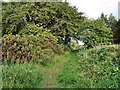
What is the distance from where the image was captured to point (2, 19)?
1188 cm

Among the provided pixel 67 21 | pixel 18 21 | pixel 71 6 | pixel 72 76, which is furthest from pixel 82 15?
pixel 72 76

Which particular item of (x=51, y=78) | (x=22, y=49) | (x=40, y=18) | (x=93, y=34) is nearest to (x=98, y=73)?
(x=51, y=78)

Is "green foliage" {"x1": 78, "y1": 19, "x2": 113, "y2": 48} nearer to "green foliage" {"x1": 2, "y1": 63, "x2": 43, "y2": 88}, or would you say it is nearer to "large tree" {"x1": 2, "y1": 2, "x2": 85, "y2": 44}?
"large tree" {"x1": 2, "y1": 2, "x2": 85, "y2": 44}

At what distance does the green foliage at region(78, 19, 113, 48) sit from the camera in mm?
A: 10937

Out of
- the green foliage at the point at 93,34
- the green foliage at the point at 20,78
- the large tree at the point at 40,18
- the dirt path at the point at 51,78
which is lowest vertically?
the dirt path at the point at 51,78

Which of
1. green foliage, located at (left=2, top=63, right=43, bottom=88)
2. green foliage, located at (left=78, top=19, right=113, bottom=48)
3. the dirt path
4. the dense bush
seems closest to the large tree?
green foliage, located at (left=78, top=19, right=113, bottom=48)

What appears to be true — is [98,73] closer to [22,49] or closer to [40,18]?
[22,49]

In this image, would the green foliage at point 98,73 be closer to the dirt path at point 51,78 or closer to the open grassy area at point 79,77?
the open grassy area at point 79,77

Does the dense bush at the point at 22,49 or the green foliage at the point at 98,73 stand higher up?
the dense bush at the point at 22,49

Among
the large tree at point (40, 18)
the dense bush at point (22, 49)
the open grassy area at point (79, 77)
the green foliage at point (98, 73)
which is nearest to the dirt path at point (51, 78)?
the open grassy area at point (79, 77)

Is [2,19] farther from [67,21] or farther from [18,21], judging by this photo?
[67,21]

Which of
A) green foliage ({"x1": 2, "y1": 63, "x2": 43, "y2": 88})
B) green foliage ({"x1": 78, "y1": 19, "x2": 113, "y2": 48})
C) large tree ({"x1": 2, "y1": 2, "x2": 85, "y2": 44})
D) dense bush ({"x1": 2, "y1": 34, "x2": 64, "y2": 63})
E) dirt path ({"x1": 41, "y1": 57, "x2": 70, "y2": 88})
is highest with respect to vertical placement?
large tree ({"x1": 2, "y1": 2, "x2": 85, "y2": 44})

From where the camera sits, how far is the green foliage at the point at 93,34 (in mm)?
10937

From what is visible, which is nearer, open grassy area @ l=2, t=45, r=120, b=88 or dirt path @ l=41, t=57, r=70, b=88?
open grassy area @ l=2, t=45, r=120, b=88
